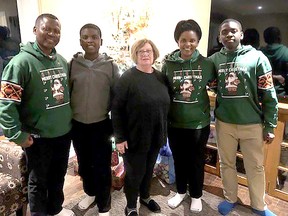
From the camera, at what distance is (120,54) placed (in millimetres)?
2451

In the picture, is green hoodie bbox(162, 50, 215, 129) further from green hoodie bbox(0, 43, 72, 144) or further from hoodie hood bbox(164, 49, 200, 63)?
green hoodie bbox(0, 43, 72, 144)

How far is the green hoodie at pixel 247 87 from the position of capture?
1.59 meters

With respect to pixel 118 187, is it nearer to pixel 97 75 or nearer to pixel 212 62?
pixel 97 75

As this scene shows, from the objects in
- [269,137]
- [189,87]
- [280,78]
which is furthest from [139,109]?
[280,78]

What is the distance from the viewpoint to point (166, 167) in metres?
2.28

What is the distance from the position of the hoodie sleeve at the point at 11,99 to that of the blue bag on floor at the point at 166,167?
1264mm

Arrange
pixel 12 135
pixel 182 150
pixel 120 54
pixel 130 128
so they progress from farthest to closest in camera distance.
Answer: pixel 120 54
pixel 182 150
pixel 130 128
pixel 12 135

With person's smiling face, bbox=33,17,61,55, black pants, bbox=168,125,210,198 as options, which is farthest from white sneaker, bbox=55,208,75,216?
person's smiling face, bbox=33,17,61,55

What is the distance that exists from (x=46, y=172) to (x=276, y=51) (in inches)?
73.4

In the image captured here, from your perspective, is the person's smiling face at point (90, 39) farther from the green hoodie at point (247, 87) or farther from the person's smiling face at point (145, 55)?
the green hoodie at point (247, 87)

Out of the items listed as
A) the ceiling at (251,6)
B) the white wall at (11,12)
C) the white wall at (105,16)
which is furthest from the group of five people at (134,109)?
the white wall at (11,12)

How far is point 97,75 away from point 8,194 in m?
0.92

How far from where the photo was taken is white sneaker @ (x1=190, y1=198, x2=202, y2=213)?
191 centimetres

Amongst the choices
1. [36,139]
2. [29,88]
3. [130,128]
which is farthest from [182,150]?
[29,88]
